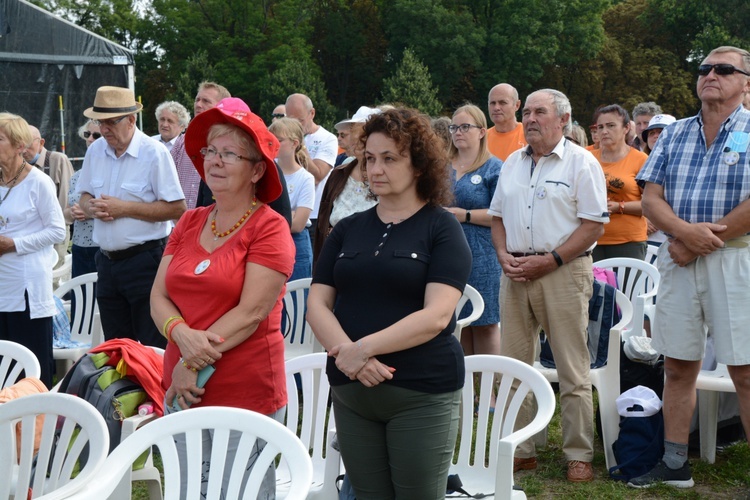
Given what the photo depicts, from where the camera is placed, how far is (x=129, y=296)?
4926 millimetres

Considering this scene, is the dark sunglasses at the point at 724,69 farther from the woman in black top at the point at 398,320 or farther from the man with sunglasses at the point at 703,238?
the woman in black top at the point at 398,320

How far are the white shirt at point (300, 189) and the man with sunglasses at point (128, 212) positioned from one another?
1283 mm

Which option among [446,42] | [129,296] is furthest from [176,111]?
[446,42]

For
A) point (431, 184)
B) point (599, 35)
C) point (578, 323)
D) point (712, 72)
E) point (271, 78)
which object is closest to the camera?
point (431, 184)

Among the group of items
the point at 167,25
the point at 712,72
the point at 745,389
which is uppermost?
the point at 167,25

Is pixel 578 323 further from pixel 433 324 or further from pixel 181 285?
pixel 181 285

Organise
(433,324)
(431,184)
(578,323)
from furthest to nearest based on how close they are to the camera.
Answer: (578,323) < (431,184) < (433,324)

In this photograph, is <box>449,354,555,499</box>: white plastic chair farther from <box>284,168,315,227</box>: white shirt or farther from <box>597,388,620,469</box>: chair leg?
<box>284,168,315,227</box>: white shirt

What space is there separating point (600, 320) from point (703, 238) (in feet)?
3.38

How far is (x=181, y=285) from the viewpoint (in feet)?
9.60

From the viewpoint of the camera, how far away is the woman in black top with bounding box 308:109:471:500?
8.90ft

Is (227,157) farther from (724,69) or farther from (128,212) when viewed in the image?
(724,69)

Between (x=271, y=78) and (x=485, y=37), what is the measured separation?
11.9 meters

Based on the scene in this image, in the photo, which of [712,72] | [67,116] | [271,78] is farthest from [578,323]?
[271,78]
